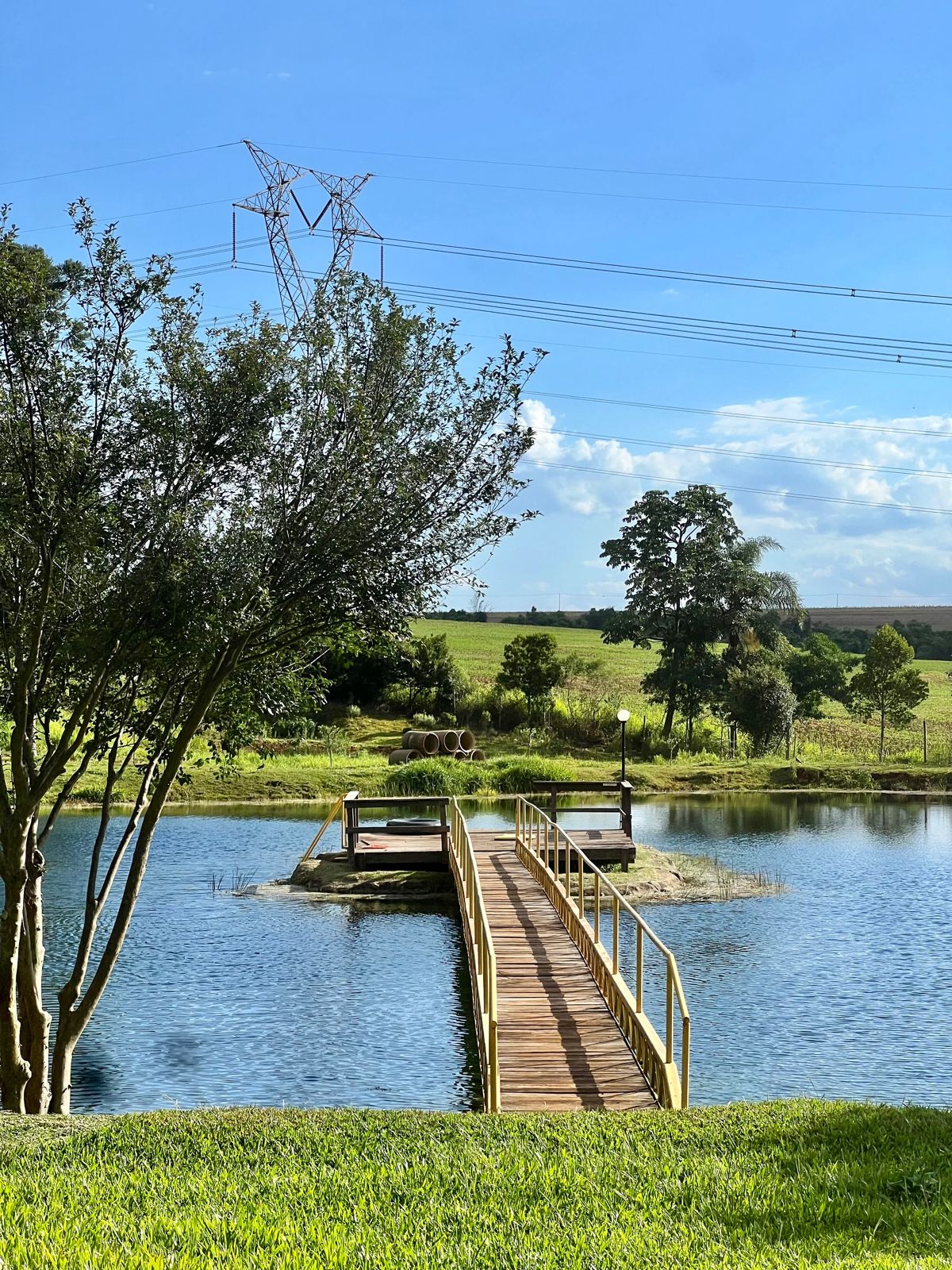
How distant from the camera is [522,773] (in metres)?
40.8

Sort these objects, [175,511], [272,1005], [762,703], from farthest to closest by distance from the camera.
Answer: [762,703]
[272,1005]
[175,511]

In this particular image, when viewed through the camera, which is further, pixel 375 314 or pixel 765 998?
pixel 765 998

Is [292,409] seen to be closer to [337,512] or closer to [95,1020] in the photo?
[337,512]

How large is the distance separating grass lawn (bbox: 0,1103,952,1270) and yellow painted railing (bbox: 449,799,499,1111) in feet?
6.11

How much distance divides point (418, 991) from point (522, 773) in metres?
24.8

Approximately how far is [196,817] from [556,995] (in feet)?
77.5

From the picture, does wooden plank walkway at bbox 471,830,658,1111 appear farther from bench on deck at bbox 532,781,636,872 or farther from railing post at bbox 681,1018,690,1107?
bench on deck at bbox 532,781,636,872

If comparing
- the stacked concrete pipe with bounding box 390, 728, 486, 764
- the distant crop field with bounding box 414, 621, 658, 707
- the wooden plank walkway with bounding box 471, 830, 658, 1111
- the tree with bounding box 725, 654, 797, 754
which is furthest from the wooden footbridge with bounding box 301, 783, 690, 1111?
the distant crop field with bounding box 414, 621, 658, 707

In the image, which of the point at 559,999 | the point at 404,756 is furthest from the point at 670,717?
the point at 559,999

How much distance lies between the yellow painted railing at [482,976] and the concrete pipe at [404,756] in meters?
21.4

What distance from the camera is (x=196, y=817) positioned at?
1391 inches

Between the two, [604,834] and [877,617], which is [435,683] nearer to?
[604,834]

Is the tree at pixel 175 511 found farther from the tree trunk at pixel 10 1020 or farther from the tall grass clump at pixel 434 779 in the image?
the tall grass clump at pixel 434 779

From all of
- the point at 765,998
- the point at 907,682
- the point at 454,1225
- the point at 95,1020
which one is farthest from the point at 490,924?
the point at 907,682
